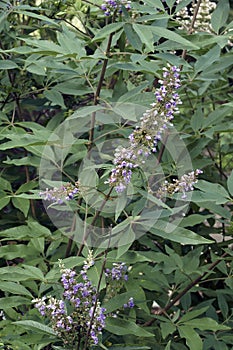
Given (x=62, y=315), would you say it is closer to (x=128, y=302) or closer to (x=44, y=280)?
(x=44, y=280)

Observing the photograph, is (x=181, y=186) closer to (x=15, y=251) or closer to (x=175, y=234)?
(x=175, y=234)

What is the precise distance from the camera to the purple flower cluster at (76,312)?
1.87 metres

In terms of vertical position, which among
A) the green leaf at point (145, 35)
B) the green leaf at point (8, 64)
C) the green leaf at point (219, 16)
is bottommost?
the green leaf at point (8, 64)

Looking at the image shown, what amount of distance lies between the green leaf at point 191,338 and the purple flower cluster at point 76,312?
0.44m

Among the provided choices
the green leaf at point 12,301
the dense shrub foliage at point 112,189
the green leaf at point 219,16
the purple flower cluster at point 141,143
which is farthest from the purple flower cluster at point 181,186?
the green leaf at point 219,16

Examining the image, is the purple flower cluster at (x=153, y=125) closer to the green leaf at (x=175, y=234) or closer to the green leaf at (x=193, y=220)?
the green leaf at (x=175, y=234)

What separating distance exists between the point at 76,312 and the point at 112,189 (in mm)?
386

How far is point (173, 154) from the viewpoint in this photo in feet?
8.34

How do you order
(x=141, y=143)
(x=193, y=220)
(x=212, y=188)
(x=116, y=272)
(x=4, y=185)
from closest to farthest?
(x=141, y=143) < (x=116, y=272) < (x=212, y=188) < (x=193, y=220) < (x=4, y=185)

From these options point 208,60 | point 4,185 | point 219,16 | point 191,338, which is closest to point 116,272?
point 191,338

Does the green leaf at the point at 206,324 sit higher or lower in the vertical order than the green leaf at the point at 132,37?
lower

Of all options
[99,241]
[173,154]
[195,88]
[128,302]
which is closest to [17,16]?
[195,88]

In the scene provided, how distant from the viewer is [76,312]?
1.91 meters

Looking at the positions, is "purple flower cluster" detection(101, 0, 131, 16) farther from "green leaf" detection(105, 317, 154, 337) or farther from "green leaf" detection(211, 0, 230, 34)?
"green leaf" detection(105, 317, 154, 337)
